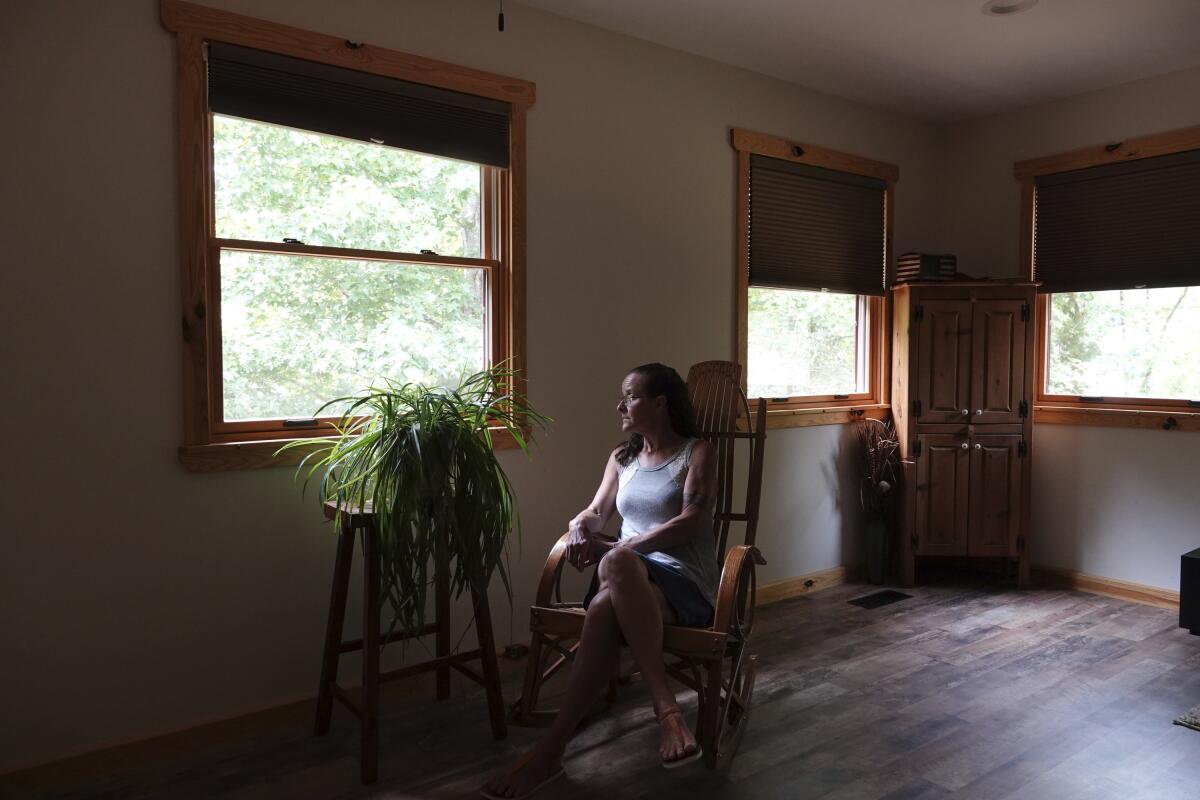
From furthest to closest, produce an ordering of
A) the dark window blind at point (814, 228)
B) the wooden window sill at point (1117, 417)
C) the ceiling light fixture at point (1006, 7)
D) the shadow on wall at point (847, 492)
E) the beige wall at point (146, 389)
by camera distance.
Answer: the shadow on wall at point (847, 492), the dark window blind at point (814, 228), the wooden window sill at point (1117, 417), the ceiling light fixture at point (1006, 7), the beige wall at point (146, 389)

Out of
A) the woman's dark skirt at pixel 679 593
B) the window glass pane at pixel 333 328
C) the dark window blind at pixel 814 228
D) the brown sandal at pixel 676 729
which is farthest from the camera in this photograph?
the dark window blind at pixel 814 228

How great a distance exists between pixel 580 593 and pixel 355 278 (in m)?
1.68

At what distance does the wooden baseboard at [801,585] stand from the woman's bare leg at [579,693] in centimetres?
195

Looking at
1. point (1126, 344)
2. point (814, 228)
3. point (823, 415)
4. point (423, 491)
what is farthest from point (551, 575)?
point (1126, 344)

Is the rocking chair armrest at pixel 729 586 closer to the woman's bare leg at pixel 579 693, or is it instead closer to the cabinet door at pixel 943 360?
the woman's bare leg at pixel 579 693

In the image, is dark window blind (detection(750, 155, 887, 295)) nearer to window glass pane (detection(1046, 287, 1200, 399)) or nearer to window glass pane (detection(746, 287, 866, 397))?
window glass pane (detection(746, 287, 866, 397))

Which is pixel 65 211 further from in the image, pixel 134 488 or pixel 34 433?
pixel 134 488

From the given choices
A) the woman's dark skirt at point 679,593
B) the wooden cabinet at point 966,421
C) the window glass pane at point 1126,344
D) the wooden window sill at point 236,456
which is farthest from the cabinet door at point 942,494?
the wooden window sill at point 236,456

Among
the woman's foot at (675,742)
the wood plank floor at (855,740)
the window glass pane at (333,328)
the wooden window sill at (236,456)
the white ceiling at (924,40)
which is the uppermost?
the white ceiling at (924,40)

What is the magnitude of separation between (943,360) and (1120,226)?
1130 mm

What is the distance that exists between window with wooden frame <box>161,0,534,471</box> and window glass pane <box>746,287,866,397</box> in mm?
1532

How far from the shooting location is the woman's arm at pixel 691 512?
2.72 m

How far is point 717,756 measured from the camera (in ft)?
8.51

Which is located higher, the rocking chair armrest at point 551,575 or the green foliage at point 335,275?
the green foliage at point 335,275
